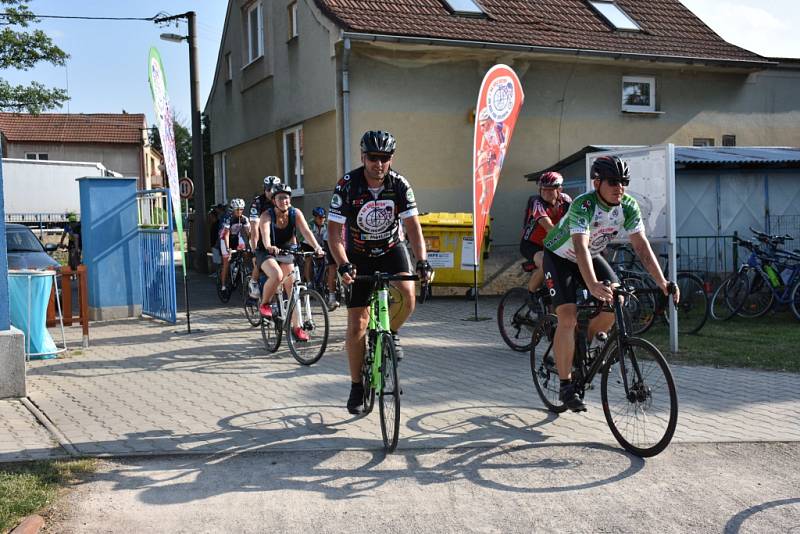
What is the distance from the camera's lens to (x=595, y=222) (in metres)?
5.69

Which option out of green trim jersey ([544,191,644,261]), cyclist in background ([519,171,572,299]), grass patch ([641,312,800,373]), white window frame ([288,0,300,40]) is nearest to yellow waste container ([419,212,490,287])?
grass patch ([641,312,800,373])

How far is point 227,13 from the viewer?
25.0 m

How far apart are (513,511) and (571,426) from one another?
1.82m

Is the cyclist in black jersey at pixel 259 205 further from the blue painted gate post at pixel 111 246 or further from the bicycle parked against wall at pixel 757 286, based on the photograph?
→ the bicycle parked against wall at pixel 757 286

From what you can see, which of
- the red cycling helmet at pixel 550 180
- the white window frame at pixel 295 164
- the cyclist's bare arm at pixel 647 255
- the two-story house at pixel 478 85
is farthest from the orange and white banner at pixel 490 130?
the white window frame at pixel 295 164

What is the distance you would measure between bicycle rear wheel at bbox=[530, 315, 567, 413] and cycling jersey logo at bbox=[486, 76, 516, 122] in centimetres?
635

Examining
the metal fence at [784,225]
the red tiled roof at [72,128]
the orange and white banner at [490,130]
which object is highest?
the red tiled roof at [72,128]

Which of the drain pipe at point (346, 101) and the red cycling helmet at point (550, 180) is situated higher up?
the drain pipe at point (346, 101)

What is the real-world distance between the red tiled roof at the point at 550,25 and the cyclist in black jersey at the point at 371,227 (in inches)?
444

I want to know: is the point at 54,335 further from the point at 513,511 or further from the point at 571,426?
the point at 513,511

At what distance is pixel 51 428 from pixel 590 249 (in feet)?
→ 13.4

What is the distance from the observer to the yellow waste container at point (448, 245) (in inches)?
618

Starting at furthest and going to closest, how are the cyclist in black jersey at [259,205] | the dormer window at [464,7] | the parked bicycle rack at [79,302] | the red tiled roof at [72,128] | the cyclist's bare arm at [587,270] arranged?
the red tiled roof at [72,128] → the dormer window at [464,7] → the parked bicycle rack at [79,302] → the cyclist in black jersey at [259,205] → the cyclist's bare arm at [587,270]

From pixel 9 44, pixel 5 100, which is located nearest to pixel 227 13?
pixel 9 44
